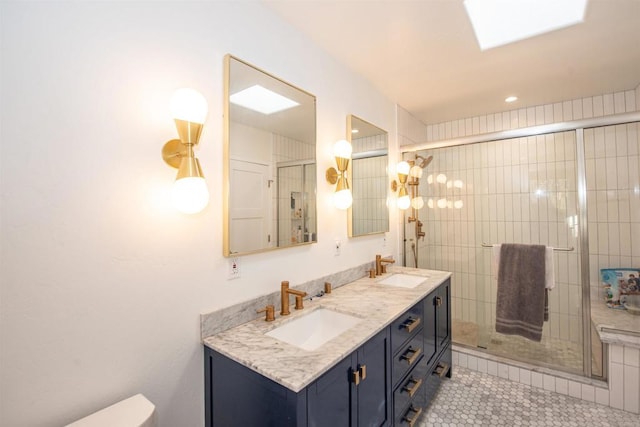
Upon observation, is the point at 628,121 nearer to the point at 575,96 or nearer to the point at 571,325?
the point at 575,96

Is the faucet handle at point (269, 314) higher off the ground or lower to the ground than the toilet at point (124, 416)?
higher

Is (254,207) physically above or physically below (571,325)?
above

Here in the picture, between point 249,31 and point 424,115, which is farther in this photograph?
point 424,115

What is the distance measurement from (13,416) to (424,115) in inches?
140

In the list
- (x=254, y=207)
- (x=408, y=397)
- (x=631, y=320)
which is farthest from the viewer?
(x=631, y=320)

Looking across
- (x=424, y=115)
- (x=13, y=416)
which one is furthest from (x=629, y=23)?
(x=13, y=416)

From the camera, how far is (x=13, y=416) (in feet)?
2.57

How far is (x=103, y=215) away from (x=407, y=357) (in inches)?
60.0

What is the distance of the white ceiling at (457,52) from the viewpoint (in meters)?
1.56

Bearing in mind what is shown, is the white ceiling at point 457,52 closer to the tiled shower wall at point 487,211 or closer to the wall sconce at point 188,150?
the tiled shower wall at point 487,211

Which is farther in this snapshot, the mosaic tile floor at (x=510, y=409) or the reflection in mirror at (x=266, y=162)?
the mosaic tile floor at (x=510, y=409)

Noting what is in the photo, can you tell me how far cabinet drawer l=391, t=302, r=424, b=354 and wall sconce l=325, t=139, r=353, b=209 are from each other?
76cm

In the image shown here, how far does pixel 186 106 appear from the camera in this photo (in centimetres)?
104

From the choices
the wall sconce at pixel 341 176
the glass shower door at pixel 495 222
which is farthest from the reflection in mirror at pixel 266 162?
the glass shower door at pixel 495 222
